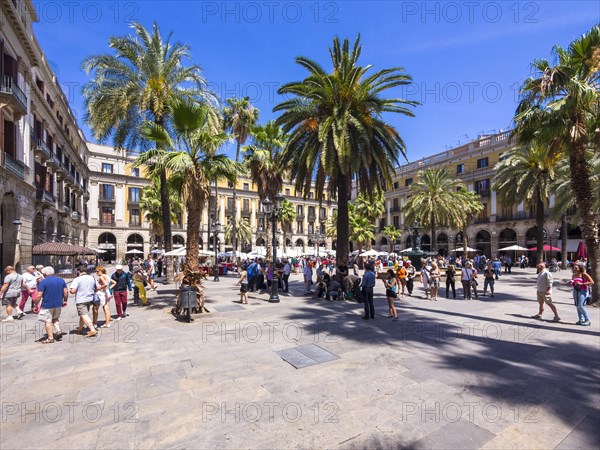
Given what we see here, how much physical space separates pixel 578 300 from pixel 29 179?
88.1ft

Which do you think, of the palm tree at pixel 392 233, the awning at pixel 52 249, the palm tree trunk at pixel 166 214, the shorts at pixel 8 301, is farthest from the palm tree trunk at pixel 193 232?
the palm tree at pixel 392 233

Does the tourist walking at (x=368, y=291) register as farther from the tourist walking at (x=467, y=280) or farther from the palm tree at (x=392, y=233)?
the palm tree at (x=392, y=233)

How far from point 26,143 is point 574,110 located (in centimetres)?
2686

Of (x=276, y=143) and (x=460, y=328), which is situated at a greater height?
(x=276, y=143)

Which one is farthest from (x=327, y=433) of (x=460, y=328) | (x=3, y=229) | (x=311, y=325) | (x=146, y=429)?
(x=3, y=229)

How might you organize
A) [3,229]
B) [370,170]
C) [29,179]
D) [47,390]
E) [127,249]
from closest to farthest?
[47,390], [370,170], [3,229], [29,179], [127,249]

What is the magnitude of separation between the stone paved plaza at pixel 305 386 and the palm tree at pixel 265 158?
54.8 feet

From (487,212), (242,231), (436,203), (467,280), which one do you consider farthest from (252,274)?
(242,231)

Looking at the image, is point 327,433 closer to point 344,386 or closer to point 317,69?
point 344,386

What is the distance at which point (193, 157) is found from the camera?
11141 mm

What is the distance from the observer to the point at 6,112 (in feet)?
54.2

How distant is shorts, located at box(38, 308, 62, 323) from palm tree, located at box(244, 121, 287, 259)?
16721 millimetres

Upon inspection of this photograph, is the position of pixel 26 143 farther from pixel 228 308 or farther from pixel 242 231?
pixel 242 231

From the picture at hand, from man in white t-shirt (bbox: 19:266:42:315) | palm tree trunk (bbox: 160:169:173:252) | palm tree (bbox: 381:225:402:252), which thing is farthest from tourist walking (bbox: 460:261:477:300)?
palm tree (bbox: 381:225:402:252)
